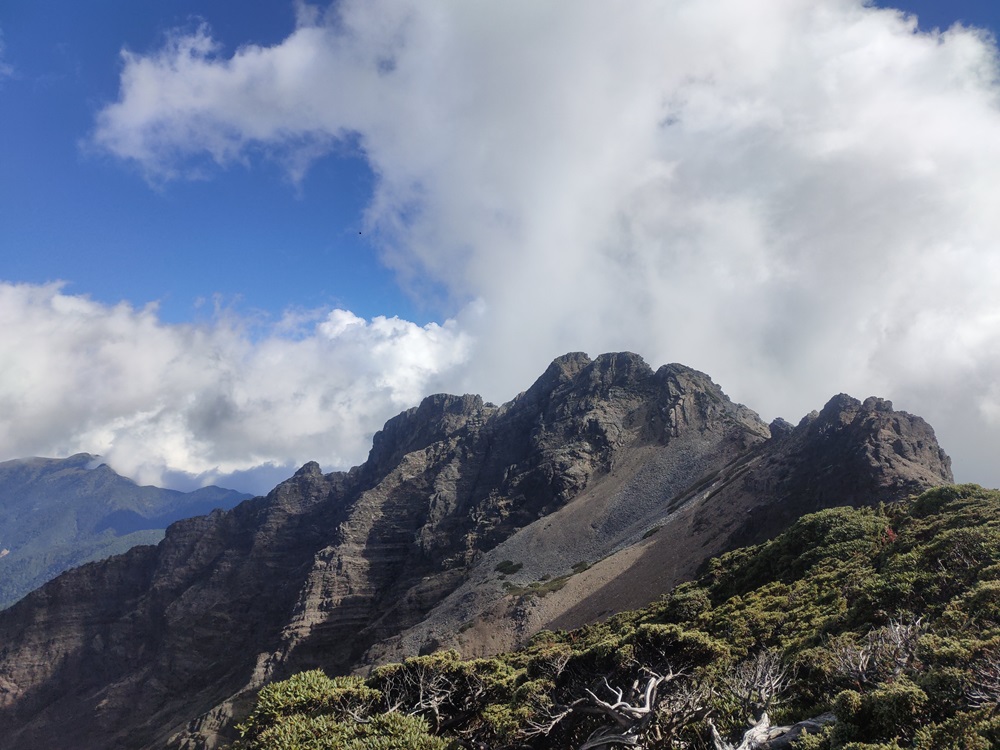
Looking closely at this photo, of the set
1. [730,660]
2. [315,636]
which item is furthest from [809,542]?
[315,636]

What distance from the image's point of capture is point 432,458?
617 ft

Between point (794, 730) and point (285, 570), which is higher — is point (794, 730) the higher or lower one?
the lower one

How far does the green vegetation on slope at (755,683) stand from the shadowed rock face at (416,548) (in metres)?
51.3

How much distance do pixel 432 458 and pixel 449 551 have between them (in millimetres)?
44977

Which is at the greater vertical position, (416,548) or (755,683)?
(416,548)

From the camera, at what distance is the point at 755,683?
73.9ft

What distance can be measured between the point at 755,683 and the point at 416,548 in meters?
141

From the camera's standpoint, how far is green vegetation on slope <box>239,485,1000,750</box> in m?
17.3

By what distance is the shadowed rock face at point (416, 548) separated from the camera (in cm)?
9850

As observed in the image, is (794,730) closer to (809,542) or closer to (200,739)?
(809,542)

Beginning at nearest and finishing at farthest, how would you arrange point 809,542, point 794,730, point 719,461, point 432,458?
point 794,730, point 809,542, point 719,461, point 432,458

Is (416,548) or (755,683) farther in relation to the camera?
(416,548)

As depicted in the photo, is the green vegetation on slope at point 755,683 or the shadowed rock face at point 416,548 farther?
the shadowed rock face at point 416,548

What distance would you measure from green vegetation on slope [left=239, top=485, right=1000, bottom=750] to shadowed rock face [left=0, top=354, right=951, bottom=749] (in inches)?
2021
